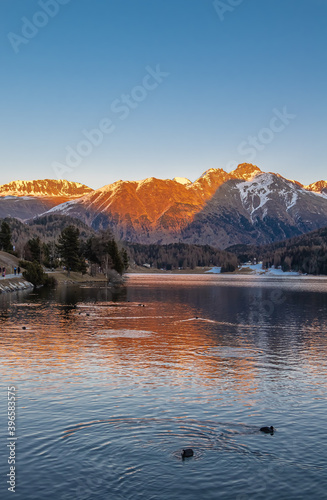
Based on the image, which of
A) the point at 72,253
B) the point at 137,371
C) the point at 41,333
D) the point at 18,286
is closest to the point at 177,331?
the point at 41,333

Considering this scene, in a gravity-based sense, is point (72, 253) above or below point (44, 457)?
above

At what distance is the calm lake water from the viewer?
2048 centimetres

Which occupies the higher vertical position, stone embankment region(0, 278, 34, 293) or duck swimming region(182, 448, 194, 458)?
stone embankment region(0, 278, 34, 293)

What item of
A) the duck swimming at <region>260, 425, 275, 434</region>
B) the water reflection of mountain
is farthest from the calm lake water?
the duck swimming at <region>260, 425, 275, 434</region>

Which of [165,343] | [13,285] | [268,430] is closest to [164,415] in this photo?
[268,430]

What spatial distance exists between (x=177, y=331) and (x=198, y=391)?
3121 centimetres

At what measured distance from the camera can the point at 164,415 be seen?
28.7m

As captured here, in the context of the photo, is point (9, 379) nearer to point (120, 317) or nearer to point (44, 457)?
point (44, 457)

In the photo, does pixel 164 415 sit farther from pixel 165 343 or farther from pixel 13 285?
pixel 13 285

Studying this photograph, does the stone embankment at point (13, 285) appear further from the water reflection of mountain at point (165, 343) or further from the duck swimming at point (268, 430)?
the duck swimming at point (268, 430)

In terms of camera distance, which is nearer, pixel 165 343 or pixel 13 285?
pixel 165 343

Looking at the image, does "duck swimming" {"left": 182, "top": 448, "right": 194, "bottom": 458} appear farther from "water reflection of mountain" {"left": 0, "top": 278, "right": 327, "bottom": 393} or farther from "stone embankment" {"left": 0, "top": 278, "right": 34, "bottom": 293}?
"stone embankment" {"left": 0, "top": 278, "right": 34, "bottom": 293}

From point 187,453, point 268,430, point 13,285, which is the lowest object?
point 268,430

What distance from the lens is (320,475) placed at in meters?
21.4
